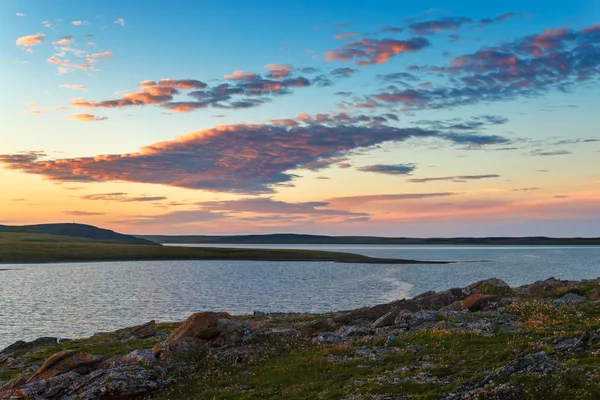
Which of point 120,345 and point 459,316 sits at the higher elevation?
point 459,316

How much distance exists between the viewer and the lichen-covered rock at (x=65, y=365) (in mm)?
27484

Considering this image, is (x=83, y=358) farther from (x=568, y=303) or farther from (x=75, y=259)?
(x=75, y=259)

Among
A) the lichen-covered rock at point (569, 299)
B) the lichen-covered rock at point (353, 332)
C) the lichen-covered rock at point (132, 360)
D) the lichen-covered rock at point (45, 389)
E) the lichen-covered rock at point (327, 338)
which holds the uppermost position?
the lichen-covered rock at point (569, 299)

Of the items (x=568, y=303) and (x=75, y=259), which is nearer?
(x=568, y=303)

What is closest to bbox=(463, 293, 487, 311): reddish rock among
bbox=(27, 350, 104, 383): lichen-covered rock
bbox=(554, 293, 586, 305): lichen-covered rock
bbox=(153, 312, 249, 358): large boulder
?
bbox=(554, 293, 586, 305): lichen-covered rock

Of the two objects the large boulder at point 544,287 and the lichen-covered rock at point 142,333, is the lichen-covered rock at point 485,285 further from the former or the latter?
the lichen-covered rock at point 142,333

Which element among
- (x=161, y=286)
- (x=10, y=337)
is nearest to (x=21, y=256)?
(x=161, y=286)

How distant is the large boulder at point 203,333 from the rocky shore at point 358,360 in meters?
0.07

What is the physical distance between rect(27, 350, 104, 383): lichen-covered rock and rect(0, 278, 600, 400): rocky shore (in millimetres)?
59

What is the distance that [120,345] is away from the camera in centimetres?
3644

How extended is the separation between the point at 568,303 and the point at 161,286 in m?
87.3

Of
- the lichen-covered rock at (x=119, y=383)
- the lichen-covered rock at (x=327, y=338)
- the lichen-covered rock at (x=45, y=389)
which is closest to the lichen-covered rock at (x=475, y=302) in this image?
the lichen-covered rock at (x=327, y=338)

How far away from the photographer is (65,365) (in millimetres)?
27812

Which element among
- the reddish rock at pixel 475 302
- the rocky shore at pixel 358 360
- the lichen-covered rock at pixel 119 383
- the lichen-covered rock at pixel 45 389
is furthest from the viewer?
the reddish rock at pixel 475 302
